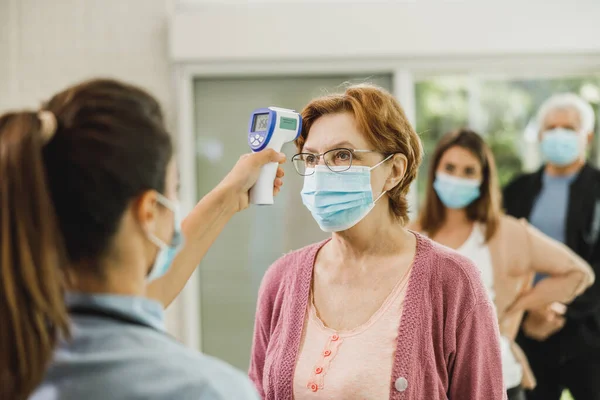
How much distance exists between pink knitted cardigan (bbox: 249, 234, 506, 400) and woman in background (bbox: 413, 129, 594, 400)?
3.02 ft

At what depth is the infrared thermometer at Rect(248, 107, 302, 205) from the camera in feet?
4.93

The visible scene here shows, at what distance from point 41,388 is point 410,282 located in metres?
0.94

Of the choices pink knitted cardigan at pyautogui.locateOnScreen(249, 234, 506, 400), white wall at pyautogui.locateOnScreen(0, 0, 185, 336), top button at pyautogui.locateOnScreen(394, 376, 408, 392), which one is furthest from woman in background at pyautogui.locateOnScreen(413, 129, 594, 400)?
white wall at pyautogui.locateOnScreen(0, 0, 185, 336)

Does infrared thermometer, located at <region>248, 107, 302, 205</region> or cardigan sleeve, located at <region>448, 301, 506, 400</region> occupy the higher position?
infrared thermometer, located at <region>248, 107, 302, 205</region>

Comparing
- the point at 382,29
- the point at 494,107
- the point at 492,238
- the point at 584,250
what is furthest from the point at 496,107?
the point at 492,238

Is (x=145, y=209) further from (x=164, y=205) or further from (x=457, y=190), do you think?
(x=457, y=190)

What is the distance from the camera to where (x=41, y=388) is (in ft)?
2.68

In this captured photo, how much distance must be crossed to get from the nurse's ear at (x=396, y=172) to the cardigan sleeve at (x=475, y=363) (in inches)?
16.2

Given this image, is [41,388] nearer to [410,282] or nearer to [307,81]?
[410,282]

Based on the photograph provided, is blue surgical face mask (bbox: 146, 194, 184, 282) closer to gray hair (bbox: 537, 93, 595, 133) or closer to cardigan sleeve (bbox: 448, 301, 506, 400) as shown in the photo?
cardigan sleeve (bbox: 448, 301, 506, 400)

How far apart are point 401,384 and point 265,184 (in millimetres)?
580

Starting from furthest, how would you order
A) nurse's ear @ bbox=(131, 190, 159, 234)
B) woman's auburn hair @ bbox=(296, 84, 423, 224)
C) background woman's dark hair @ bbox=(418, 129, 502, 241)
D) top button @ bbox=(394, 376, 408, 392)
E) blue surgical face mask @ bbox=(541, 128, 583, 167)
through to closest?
blue surgical face mask @ bbox=(541, 128, 583, 167), background woman's dark hair @ bbox=(418, 129, 502, 241), woman's auburn hair @ bbox=(296, 84, 423, 224), top button @ bbox=(394, 376, 408, 392), nurse's ear @ bbox=(131, 190, 159, 234)

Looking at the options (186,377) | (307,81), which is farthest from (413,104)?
(186,377)

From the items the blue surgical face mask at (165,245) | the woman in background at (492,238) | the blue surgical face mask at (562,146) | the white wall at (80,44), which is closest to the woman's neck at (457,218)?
the woman in background at (492,238)
